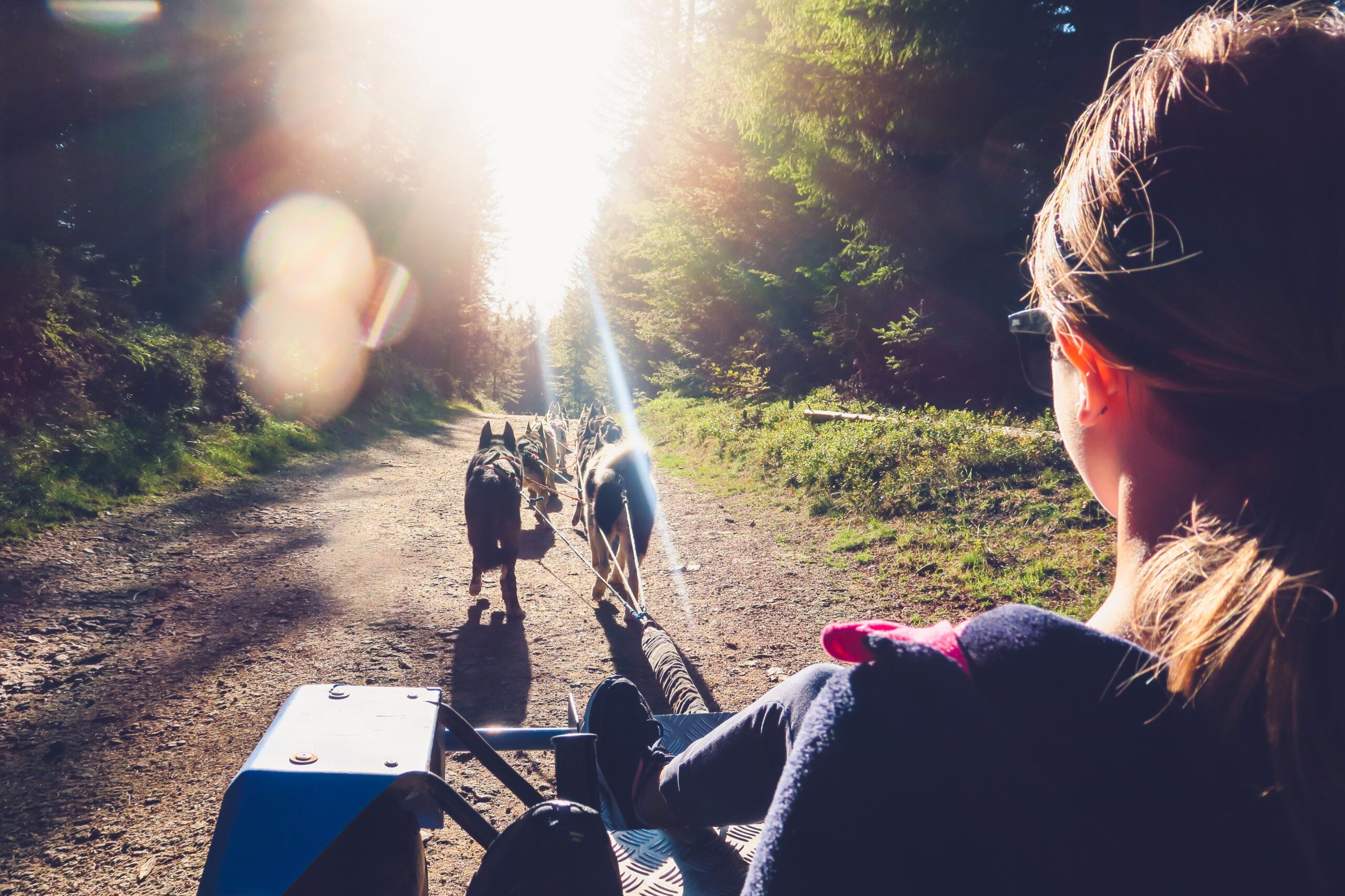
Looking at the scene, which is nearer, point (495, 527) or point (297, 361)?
point (495, 527)

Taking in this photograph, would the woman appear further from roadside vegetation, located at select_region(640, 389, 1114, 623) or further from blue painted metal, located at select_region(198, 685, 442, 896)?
roadside vegetation, located at select_region(640, 389, 1114, 623)

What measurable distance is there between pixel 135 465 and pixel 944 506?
9715mm

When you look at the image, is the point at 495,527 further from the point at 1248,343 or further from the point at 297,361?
the point at 297,361

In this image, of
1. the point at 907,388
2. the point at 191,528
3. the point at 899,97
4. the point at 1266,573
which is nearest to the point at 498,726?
the point at 1266,573

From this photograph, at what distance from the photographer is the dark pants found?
1684 mm

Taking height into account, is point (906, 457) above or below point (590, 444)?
below

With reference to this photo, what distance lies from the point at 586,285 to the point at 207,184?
86.0 ft

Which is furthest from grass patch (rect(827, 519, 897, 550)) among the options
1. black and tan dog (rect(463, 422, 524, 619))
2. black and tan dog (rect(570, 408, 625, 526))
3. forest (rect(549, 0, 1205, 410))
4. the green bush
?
black and tan dog (rect(463, 422, 524, 619))

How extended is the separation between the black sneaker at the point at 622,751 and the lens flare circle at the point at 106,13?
51.5 ft

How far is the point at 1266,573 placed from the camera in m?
0.73

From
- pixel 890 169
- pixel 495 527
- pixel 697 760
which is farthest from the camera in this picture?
pixel 890 169

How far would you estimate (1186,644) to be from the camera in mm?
A: 745

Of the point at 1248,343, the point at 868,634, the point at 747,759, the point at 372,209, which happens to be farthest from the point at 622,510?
the point at 372,209

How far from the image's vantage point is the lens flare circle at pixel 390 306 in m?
25.5
